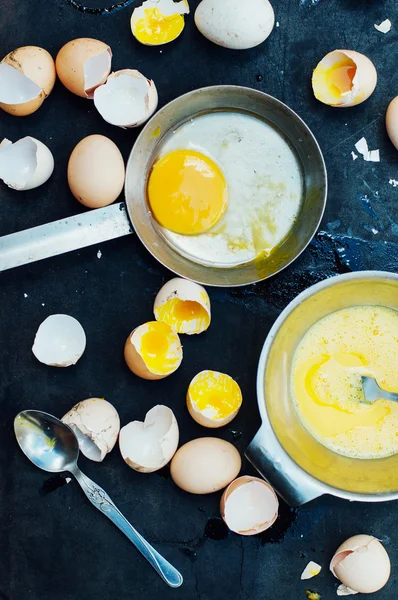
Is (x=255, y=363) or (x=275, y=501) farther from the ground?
(x=255, y=363)

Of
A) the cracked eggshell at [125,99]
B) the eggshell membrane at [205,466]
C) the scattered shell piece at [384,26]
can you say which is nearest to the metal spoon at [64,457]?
the eggshell membrane at [205,466]

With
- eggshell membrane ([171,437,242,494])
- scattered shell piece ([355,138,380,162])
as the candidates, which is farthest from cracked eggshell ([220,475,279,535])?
scattered shell piece ([355,138,380,162])

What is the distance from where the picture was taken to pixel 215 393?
3.66 feet

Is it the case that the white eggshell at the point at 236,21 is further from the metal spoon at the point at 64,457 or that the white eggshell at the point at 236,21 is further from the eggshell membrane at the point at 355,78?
the metal spoon at the point at 64,457

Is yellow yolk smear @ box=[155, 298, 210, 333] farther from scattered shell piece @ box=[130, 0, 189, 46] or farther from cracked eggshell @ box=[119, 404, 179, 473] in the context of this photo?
scattered shell piece @ box=[130, 0, 189, 46]

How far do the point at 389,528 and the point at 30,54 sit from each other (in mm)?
947

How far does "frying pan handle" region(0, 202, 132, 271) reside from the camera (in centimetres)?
110

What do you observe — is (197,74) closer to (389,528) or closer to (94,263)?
(94,263)

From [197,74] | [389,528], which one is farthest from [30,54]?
[389,528]

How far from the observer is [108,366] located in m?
1.15

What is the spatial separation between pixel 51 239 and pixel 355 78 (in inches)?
21.1

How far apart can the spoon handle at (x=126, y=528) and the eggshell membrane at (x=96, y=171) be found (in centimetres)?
43

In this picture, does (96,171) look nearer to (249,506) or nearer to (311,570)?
(249,506)

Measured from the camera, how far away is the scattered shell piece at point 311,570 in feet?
3.69
